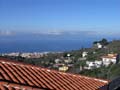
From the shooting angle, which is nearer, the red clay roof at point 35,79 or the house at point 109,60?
the red clay roof at point 35,79

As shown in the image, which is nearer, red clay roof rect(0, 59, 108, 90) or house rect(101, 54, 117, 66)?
red clay roof rect(0, 59, 108, 90)

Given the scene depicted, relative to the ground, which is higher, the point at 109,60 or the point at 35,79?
the point at 35,79

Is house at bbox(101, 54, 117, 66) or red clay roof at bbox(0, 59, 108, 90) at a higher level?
red clay roof at bbox(0, 59, 108, 90)

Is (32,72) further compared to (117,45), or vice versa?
(117,45)

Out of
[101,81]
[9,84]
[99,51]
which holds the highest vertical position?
[9,84]

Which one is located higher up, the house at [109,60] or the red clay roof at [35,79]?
the red clay roof at [35,79]

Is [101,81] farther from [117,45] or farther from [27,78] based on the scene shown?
[117,45]

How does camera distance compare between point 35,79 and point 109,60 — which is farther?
point 109,60

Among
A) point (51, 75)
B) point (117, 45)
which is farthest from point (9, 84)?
point (117, 45)
